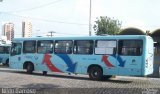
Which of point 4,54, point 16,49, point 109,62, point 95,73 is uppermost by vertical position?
point 16,49

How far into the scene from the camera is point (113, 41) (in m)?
22.3

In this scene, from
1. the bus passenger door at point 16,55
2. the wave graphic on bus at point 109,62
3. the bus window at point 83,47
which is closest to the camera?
the wave graphic on bus at point 109,62

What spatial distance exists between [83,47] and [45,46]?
3.54m

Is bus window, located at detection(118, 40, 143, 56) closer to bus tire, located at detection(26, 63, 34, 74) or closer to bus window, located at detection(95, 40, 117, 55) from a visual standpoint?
bus window, located at detection(95, 40, 117, 55)

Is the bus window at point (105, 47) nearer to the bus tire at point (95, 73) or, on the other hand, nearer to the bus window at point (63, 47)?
the bus tire at point (95, 73)

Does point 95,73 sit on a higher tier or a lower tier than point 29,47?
lower

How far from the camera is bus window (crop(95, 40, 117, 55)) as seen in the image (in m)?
22.3

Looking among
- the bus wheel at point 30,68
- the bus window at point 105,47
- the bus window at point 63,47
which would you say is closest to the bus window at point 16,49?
the bus wheel at point 30,68

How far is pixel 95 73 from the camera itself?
2305 centimetres

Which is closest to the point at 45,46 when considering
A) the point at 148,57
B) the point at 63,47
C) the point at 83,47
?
the point at 63,47

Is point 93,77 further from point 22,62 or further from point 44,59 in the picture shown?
point 22,62

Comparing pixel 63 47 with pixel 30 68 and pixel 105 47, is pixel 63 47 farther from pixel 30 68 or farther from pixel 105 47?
pixel 30 68

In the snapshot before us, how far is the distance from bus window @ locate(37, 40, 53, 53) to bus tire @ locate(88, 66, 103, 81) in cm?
377

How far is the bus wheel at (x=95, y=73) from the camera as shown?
2278cm
